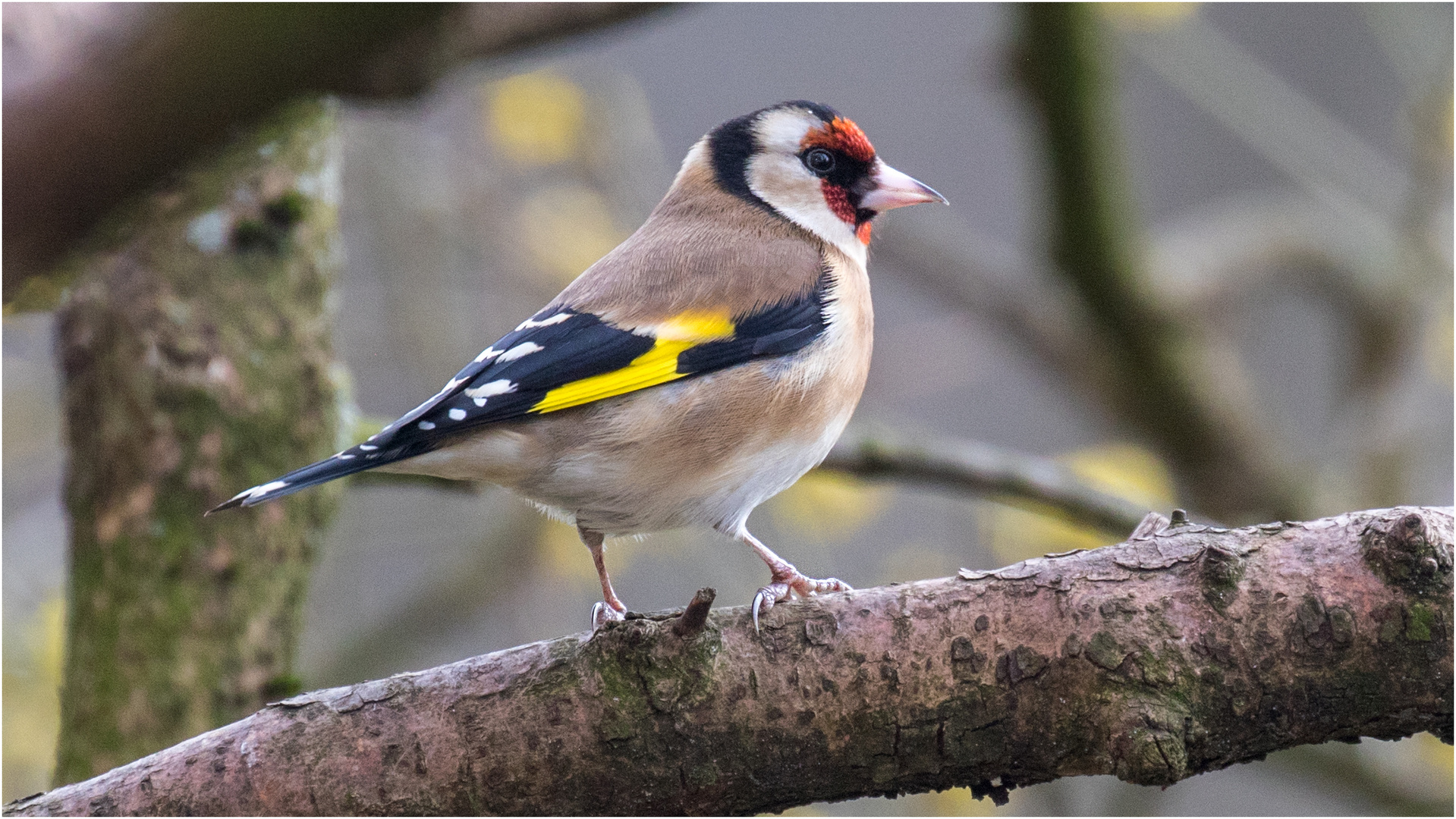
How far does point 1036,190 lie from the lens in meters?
5.89

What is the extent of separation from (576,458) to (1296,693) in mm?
1660

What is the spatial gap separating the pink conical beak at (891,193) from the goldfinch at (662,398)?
14.3 inches

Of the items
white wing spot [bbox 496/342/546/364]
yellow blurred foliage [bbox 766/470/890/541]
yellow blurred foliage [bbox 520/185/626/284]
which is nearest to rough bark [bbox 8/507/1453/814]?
white wing spot [bbox 496/342/546/364]

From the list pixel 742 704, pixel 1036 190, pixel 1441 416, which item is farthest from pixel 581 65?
pixel 742 704

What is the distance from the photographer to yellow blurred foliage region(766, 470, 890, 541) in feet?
19.5

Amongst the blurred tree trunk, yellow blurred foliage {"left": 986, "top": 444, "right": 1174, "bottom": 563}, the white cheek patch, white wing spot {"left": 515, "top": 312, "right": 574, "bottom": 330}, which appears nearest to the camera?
white wing spot {"left": 515, "top": 312, "right": 574, "bottom": 330}

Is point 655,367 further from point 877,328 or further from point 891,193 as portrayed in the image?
point 877,328

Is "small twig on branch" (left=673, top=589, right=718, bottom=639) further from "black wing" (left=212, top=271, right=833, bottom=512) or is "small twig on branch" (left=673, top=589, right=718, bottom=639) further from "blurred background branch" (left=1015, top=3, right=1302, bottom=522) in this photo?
"blurred background branch" (left=1015, top=3, right=1302, bottom=522)

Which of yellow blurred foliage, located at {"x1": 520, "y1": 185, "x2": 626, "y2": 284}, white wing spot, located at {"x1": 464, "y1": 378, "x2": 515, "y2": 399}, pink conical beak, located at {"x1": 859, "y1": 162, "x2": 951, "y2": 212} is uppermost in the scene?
yellow blurred foliage, located at {"x1": 520, "y1": 185, "x2": 626, "y2": 284}

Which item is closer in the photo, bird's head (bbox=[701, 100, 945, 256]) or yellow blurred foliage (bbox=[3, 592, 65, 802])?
bird's head (bbox=[701, 100, 945, 256])

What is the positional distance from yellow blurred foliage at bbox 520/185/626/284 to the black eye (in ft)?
7.68

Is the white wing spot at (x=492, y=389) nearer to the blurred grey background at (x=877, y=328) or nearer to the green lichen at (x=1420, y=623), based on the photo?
the blurred grey background at (x=877, y=328)

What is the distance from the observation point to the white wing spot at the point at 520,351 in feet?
10.1

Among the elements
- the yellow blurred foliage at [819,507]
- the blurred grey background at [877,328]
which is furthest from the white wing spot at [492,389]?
the yellow blurred foliage at [819,507]
